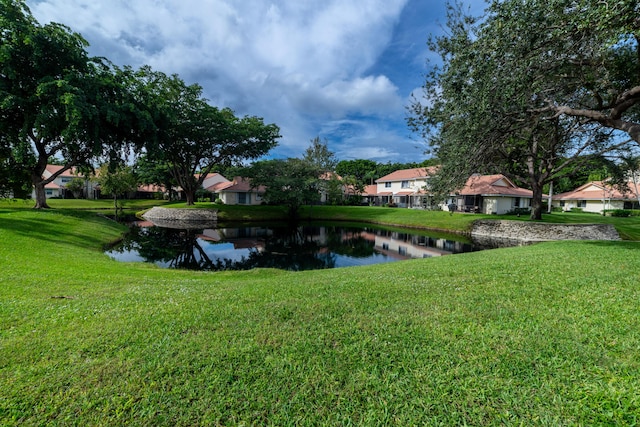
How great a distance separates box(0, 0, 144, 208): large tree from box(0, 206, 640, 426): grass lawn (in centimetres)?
1610

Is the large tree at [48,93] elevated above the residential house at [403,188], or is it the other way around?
the large tree at [48,93]

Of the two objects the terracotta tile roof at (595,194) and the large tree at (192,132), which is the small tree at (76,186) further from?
the terracotta tile roof at (595,194)

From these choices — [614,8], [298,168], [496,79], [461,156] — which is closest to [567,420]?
[614,8]

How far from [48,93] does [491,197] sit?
4053cm

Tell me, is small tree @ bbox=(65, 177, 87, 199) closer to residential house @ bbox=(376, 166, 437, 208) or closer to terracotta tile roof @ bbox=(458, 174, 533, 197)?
residential house @ bbox=(376, 166, 437, 208)

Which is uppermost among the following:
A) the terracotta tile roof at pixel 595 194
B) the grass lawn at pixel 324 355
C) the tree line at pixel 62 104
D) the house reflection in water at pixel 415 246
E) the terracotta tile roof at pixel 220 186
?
the tree line at pixel 62 104

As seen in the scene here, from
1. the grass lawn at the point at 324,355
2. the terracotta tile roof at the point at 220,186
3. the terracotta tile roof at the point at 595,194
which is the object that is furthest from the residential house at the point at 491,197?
the terracotta tile roof at the point at 220,186

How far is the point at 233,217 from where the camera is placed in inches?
1336

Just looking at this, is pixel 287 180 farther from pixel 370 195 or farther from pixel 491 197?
pixel 370 195

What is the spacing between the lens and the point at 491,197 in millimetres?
33250

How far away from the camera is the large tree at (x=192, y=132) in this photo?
78.0ft

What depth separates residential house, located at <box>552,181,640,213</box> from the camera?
38844 millimetres

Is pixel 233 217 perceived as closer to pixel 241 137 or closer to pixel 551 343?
pixel 241 137

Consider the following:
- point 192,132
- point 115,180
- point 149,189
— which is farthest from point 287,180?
point 149,189
